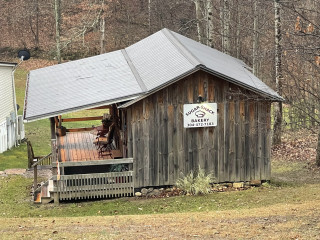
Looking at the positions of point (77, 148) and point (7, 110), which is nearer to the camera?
point (77, 148)

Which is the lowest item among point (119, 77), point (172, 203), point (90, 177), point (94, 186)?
point (172, 203)

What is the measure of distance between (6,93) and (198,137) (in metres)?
15.5

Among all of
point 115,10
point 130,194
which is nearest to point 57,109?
point 130,194

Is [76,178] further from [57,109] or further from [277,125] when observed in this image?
[277,125]

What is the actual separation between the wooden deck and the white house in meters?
5.21

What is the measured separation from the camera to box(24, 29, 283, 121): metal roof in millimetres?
14969

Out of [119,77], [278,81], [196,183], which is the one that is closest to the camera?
[196,183]

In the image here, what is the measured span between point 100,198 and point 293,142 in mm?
12410

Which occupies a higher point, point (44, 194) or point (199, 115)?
point (199, 115)

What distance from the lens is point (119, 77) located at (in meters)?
17.0

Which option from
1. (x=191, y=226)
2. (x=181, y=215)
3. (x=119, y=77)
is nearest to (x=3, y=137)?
(x=119, y=77)

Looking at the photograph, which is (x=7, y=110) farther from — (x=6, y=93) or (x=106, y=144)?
(x=106, y=144)

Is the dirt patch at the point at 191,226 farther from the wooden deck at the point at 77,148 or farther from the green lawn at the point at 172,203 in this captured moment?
the wooden deck at the point at 77,148

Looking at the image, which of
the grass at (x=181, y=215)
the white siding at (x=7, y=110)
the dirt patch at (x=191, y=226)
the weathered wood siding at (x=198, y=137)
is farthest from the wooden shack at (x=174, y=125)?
the white siding at (x=7, y=110)
